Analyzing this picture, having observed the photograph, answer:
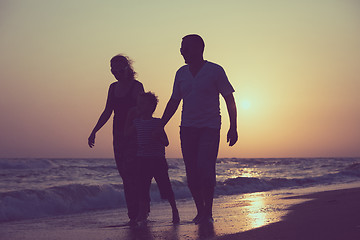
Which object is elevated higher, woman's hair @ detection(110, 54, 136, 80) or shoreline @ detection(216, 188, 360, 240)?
woman's hair @ detection(110, 54, 136, 80)

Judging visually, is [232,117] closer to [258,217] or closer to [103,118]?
[258,217]

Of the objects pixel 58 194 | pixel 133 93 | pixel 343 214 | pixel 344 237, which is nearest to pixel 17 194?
pixel 58 194

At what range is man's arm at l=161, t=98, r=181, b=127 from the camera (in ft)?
16.8

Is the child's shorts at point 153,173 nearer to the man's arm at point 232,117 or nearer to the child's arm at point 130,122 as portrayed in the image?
Answer: the child's arm at point 130,122

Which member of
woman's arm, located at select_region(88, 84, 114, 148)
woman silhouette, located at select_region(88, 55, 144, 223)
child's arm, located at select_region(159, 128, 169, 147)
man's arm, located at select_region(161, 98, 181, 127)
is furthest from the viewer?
woman's arm, located at select_region(88, 84, 114, 148)

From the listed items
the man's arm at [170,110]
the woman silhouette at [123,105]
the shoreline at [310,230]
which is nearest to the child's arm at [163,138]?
the man's arm at [170,110]

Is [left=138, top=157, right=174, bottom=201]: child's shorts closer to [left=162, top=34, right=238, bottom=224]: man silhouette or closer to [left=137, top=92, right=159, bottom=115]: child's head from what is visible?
[left=137, top=92, right=159, bottom=115]: child's head

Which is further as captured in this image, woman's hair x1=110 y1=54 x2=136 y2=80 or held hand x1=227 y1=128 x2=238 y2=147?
woman's hair x1=110 y1=54 x2=136 y2=80

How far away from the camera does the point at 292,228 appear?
13.2ft

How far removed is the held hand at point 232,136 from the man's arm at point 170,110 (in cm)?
68

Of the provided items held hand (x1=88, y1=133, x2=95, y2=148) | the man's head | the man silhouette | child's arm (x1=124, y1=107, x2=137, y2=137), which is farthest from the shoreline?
held hand (x1=88, y1=133, x2=95, y2=148)

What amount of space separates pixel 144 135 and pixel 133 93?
0.58 meters

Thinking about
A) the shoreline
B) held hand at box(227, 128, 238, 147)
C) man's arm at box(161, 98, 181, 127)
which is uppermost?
man's arm at box(161, 98, 181, 127)

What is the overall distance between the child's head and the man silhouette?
631mm
